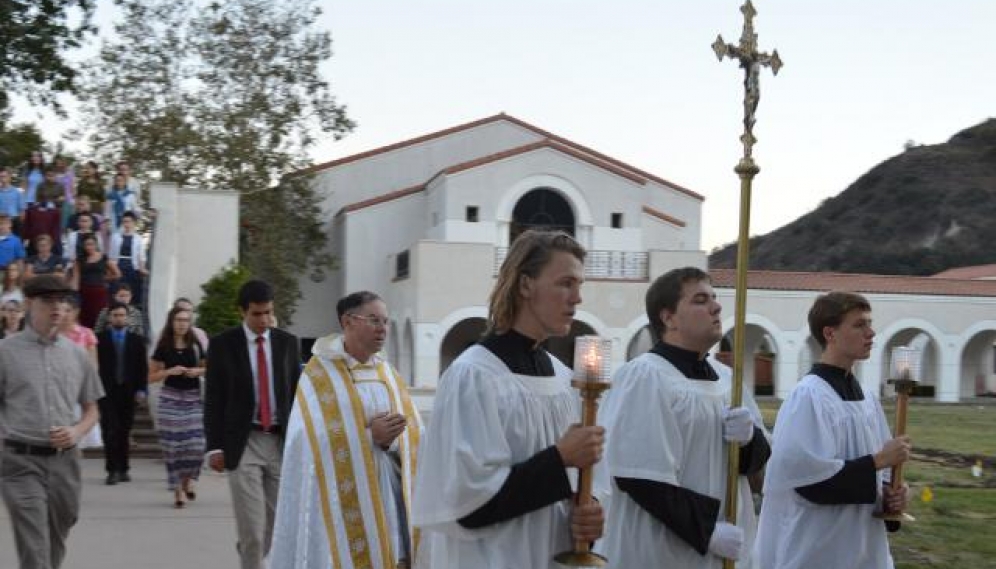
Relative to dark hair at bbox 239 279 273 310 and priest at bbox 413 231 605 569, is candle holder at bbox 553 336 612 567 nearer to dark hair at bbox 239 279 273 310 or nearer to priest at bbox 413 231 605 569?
priest at bbox 413 231 605 569

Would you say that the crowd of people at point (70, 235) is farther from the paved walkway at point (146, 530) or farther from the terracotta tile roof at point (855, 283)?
the terracotta tile roof at point (855, 283)

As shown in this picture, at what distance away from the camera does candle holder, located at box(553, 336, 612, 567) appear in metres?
3.78

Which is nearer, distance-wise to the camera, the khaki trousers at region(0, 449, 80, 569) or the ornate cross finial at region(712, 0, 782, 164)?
the ornate cross finial at region(712, 0, 782, 164)

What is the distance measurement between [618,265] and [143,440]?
986 inches

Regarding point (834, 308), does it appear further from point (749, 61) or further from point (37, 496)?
point (37, 496)

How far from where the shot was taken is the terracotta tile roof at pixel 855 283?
44062mm

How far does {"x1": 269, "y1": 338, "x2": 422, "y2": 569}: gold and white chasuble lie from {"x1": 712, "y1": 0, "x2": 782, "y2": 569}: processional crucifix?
2.47m

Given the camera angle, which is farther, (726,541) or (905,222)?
(905,222)

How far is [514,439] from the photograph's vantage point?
3920 mm

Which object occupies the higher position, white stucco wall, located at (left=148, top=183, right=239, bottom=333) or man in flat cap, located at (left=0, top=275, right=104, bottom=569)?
white stucco wall, located at (left=148, top=183, right=239, bottom=333)

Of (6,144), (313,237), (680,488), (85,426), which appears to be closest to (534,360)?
(680,488)

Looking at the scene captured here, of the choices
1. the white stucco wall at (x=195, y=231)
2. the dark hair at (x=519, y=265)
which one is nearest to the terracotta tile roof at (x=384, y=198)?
the white stucco wall at (x=195, y=231)

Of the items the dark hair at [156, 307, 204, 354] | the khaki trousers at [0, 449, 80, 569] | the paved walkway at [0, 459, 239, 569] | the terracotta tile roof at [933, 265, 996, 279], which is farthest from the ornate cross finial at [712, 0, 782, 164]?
the terracotta tile roof at [933, 265, 996, 279]

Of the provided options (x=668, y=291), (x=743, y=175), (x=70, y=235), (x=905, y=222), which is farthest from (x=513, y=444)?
(x=905, y=222)
